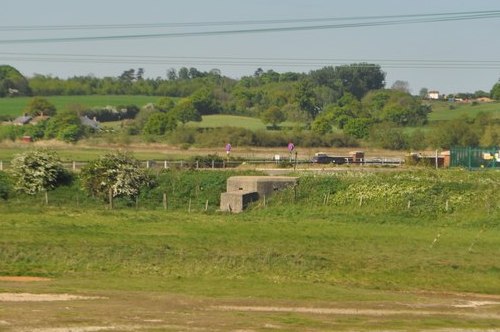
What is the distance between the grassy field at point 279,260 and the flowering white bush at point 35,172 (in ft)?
3.40

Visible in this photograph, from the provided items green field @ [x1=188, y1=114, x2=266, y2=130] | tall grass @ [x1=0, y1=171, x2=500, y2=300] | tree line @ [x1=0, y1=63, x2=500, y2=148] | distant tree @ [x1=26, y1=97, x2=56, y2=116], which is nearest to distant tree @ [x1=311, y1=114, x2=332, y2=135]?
tree line @ [x1=0, y1=63, x2=500, y2=148]

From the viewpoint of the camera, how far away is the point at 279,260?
41375mm

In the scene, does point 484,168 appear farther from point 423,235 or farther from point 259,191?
point 423,235

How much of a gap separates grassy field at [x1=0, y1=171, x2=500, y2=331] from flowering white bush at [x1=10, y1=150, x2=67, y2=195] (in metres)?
1.04

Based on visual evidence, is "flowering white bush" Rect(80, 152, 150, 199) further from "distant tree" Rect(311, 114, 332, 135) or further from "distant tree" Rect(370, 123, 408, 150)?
"distant tree" Rect(311, 114, 332, 135)

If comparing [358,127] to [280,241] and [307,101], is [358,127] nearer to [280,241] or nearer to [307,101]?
[307,101]

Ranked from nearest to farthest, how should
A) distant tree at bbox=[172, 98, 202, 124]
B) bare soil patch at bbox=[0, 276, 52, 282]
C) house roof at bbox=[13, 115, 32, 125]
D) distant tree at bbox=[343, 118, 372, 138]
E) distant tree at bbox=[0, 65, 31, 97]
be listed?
1. bare soil patch at bbox=[0, 276, 52, 282]
2. distant tree at bbox=[343, 118, 372, 138]
3. house roof at bbox=[13, 115, 32, 125]
4. distant tree at bbox=[172, 98, 202, 124]
5. distant tree at bbox=[0, 65, 31, 97]

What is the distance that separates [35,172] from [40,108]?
253ft

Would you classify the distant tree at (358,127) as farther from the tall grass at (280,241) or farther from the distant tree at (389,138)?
the tall grass at (280,241)

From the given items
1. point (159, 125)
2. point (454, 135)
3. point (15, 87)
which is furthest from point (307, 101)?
point (454, 135)

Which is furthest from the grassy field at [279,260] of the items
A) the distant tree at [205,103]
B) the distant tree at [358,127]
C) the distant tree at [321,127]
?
the distant tree at [205,103]

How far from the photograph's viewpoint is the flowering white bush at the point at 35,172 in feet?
230

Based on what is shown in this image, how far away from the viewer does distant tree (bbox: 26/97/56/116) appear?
5684 inches

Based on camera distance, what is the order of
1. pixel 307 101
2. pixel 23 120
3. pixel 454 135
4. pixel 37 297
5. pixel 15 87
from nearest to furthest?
pixel 37 297 → pixel 454 135 → pixel 23 120 → pixel 15 87 → pixel 307 101
